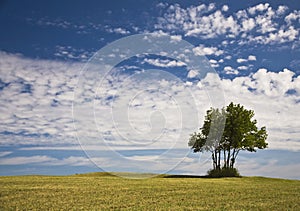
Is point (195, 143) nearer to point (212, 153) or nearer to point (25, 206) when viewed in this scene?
point (212, 153)

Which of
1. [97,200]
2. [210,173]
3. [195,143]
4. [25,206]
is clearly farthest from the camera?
[195,143]

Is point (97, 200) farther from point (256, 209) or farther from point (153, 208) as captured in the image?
point (256, 209)

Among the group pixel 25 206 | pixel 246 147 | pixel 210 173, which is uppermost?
pixel 246 147

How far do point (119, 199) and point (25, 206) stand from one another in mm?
6652

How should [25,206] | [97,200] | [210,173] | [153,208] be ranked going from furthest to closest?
[210,173] → [97,200] → [25,206] → [153,208]

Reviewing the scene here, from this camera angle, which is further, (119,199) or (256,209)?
(119,199)

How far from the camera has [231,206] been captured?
22078mm

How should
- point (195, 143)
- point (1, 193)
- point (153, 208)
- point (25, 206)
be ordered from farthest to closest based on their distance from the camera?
point (195, 143)
point (1, 193)
point (25, 206)
point (153, 208)

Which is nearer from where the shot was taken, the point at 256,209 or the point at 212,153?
the point at 256,209

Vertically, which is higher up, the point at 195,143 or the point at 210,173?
the point at 195,143

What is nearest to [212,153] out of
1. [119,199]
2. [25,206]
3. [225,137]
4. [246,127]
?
[225,137]

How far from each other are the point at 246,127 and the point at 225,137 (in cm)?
487

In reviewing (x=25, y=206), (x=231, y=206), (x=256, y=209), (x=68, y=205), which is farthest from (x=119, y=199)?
(x=256, y=209)

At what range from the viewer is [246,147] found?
70.6m
